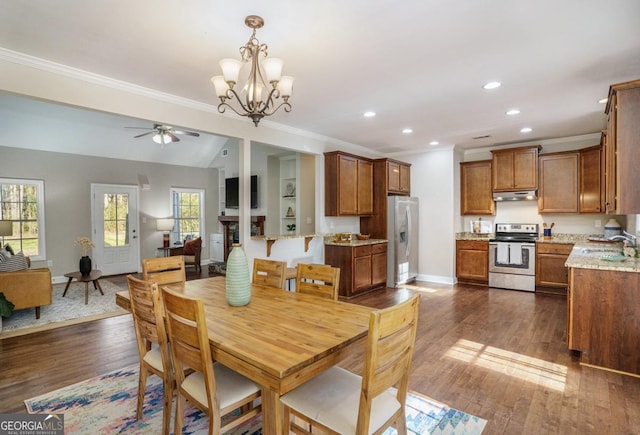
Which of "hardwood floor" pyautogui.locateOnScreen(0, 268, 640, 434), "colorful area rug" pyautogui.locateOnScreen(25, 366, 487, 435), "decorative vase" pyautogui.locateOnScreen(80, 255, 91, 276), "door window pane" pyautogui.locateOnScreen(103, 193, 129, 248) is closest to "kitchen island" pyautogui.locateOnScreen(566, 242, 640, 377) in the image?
"hardwood floor" pyautogui.locateOnScreen(0, 268, 640, 434)

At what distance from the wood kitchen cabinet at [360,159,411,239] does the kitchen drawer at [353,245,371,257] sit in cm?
66

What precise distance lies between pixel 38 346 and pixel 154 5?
3.46 m

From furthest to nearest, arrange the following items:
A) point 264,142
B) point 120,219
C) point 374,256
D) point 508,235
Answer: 1. point 120,219
2. point 508,235
3. point 374,256
4. point 264,142

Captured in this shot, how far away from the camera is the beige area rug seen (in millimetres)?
3840

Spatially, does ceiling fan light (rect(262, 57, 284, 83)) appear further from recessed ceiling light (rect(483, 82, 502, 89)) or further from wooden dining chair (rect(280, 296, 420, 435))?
recessed ceiling light (rect(483, 82, 502, 89))

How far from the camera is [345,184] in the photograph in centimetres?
554

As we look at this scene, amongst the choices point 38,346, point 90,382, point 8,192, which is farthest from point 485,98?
point 8,192

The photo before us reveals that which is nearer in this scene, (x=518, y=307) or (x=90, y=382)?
(x=90, y=382)

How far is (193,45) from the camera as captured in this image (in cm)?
251

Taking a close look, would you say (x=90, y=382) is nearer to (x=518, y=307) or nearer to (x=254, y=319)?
(x=254, y=319)

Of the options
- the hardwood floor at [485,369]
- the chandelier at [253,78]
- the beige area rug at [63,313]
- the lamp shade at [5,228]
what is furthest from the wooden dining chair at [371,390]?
the lamp shade at [5,228]

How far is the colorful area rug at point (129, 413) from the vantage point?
205 centimetres

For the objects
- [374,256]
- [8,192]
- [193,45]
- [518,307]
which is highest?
[193,45]

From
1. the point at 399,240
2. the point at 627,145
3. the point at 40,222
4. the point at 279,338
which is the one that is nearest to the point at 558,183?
the point at 399,240
